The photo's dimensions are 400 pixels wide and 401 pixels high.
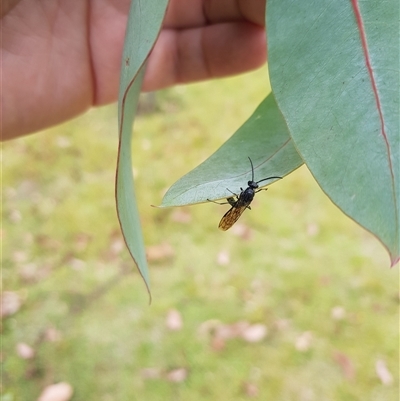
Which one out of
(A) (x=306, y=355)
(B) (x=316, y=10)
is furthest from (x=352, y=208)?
(A) (x=306, y=355)

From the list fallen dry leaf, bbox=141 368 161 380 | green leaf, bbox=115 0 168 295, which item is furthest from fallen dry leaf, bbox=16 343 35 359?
green leaf, bbox=115 0 168 295

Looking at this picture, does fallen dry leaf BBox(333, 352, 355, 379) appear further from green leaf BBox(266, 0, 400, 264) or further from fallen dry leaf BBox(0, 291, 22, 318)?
green leaf BBox(266, 0, 400, 264)

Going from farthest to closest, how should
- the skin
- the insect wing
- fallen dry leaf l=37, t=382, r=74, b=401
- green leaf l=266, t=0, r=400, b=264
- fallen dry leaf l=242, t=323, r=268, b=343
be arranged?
fallen dry leaf l=242, t=323, r=268, b=343
fallen dry leaf l=37, t=382, r=74, b=401
the skin
the insect wing
green leaf l=266, t=0, r=400, b=264

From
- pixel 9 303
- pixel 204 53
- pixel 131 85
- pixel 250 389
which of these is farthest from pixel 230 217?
pixel 9 303

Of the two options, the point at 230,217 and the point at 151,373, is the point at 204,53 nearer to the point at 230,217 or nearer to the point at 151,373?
the point at 230,217

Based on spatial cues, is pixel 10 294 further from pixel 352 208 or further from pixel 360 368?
pixel 352 208
